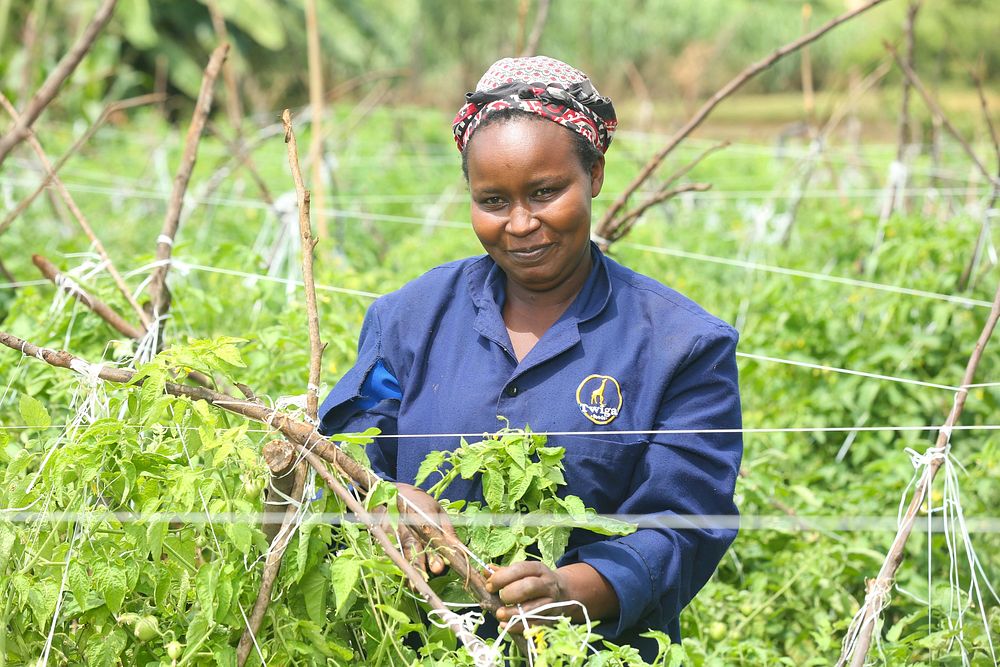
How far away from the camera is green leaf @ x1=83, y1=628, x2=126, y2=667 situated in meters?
1.75

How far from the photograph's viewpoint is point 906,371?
3.61 meters

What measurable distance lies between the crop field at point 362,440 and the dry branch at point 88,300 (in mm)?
35

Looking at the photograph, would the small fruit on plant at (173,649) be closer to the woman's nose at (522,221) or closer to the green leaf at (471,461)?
the green leaf at (471,461)

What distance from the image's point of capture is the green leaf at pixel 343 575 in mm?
1564

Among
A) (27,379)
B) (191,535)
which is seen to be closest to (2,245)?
(27,379)

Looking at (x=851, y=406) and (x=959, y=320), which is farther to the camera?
(x=959, y=320)

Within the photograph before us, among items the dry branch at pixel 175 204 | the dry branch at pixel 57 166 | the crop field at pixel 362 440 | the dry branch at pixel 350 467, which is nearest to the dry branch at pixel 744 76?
the crop field at pixel 362 440

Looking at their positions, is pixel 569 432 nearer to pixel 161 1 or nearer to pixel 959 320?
pixel 959 320

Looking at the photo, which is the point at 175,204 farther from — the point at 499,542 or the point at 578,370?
the point at 499,542

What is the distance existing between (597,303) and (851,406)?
1.79 meters

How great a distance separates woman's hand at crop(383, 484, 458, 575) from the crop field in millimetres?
43

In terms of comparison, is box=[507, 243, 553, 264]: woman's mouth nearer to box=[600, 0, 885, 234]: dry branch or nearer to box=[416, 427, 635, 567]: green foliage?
box=[416, 427, 635, 567]: green foliage

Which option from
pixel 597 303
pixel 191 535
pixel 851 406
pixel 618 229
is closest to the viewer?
pixel 191 535

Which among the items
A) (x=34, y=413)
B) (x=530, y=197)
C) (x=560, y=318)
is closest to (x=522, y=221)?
(x=530, y=197)
